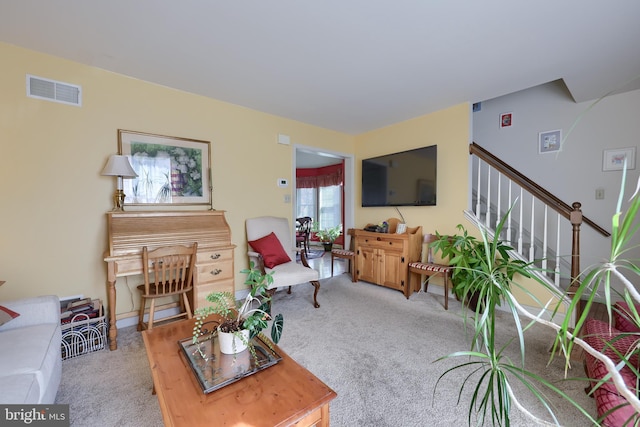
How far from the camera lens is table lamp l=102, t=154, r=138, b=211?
2.37 metres

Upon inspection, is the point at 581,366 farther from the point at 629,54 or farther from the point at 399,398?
the point at 629,54

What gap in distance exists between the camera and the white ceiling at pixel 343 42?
1.80 m

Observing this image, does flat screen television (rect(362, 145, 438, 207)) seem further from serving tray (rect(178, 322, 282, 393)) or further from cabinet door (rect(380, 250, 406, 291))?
serving tray (rect(178, 322, 282, 393))

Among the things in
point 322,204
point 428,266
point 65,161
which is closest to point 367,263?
point 428,266

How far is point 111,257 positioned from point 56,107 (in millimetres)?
1380

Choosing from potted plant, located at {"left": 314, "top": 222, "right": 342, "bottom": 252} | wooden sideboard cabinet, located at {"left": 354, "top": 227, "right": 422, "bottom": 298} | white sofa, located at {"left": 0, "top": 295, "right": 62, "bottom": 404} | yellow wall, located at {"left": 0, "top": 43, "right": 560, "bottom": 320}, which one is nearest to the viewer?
white sofa, located at {"left": 0, "top": 295, "right": 62, "bottom": 404}

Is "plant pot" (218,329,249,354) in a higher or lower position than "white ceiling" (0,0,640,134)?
lower

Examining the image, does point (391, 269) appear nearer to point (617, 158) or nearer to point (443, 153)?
point (443, 153)

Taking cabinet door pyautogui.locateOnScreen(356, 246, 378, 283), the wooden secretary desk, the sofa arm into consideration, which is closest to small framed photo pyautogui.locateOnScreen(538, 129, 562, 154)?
cabinet door pyautogui.locateOnScreen(356, 246, 378, 283)

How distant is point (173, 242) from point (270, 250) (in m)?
1.05

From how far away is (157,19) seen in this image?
74.3 inches

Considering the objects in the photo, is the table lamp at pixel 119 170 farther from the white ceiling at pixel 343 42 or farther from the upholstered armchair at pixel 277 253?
the upholstered armchair at pixel 277 253

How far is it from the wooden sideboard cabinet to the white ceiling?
178 centimetres

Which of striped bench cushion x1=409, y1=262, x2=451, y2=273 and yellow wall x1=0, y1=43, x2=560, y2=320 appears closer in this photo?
yellow wall x1=0, y1=43, x2=560, y2=320
